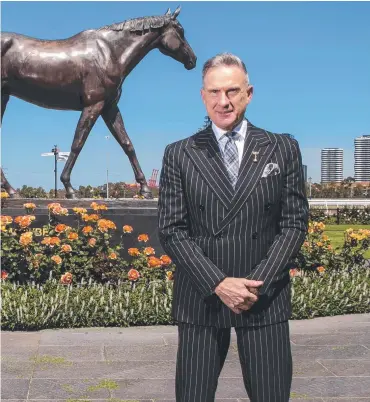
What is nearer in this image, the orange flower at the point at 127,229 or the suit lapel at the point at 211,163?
the suit lapel at the point at 211,163

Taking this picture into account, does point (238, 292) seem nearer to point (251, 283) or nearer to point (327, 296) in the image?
point (251, 283)

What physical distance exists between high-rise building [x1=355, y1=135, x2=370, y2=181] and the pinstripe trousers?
570ft

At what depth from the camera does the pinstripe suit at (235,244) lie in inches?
97.7

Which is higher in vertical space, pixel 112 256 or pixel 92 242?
pixel 92 242

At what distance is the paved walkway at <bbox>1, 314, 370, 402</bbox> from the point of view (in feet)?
13.6

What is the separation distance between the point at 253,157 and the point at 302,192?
249 millimetres

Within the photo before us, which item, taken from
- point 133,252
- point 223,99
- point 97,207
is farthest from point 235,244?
point 97,207

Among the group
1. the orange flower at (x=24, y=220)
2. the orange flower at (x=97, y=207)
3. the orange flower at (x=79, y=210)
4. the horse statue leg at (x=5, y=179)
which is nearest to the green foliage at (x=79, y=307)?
the orange flower at (x=24, y=220)

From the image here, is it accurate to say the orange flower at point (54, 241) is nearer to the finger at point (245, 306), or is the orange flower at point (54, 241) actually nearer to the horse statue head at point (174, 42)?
the horse statue head at point (174, 42)

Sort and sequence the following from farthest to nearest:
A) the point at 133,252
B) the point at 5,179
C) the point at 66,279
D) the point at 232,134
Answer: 1. the point at 5,179
2. the point at 133,252
3. the point at 66,279
4. the point at 232,134

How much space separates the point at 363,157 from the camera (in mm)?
174750

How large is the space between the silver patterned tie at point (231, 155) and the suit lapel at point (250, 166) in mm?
37

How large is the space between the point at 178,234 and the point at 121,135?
6.21 m

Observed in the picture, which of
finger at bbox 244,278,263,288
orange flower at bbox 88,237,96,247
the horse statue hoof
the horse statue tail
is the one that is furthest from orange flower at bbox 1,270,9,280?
finger at bbox 244,278,263,288
